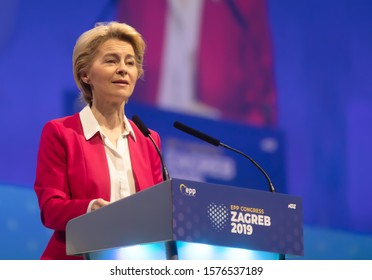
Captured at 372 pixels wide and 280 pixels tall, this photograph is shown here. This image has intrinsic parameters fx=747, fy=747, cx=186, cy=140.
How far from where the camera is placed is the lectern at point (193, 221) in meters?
2.01

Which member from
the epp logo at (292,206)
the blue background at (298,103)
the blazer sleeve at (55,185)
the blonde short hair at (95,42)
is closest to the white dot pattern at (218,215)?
the epp logo at (292,206)

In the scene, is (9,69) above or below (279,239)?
above

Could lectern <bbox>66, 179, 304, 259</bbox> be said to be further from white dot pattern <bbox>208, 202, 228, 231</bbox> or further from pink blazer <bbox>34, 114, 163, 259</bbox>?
pink blazer <bbox>34, 114, 163, 259</bbox>

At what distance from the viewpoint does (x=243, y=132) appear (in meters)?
4.30

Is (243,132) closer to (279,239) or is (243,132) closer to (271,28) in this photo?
(271,28)

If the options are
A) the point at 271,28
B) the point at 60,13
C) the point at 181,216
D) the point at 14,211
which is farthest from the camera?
the point at 271,28

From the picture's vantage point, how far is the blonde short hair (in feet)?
9.50

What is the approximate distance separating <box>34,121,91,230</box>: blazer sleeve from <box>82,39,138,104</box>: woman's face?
240 millimetres

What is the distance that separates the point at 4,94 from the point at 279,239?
1.78 metres

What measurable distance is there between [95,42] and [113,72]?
5.6 inches

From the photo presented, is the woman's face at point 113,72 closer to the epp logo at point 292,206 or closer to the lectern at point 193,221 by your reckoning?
the lectern at point 193,221

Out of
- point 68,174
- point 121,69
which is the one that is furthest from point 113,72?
point 68,174

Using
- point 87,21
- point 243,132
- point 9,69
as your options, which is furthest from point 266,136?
point 9,69

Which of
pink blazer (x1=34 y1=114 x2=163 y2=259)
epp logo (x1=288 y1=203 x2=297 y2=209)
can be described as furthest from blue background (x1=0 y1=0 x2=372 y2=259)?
epp logo (x1=288 y1=203 x2=297 y2=209)
